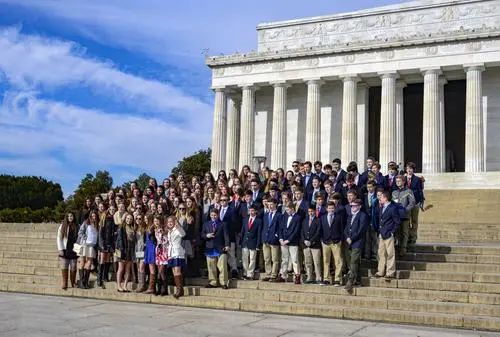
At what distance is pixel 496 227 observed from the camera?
74.9 feet

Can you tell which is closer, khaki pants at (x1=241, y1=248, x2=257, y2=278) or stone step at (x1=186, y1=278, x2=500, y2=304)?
stone step at (x1=186, y1=278, x2=500, y2=304)

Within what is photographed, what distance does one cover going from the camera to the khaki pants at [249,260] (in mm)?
15461

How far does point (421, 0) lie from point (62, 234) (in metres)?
35.2

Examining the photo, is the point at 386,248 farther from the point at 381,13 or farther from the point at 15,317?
the point at 381,13

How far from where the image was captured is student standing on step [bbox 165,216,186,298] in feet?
48.5

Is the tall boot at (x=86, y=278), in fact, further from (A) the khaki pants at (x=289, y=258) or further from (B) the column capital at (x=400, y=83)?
(B) the column capital at (x=400, y=83)

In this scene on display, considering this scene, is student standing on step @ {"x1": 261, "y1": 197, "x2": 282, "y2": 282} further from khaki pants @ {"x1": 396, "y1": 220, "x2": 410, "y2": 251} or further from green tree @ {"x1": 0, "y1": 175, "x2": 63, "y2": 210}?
green tree @ {"x1": 0, "y1": 175, "x2": 63, "y2": 210}

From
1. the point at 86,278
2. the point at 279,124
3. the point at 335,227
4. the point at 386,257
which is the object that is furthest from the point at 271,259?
the point at 279,124

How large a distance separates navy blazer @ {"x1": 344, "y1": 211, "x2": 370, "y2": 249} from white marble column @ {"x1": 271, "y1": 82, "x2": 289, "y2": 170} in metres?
29.7

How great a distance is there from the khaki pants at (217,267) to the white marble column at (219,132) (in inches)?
1202

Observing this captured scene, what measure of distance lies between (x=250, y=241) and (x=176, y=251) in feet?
6.28

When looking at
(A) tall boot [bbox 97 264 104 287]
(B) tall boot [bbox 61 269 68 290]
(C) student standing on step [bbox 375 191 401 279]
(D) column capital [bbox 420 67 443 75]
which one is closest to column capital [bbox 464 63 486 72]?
(D) column capital [bbox 420 67 443 75]

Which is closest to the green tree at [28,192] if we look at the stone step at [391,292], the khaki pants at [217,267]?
the khaki pants at [217,267]

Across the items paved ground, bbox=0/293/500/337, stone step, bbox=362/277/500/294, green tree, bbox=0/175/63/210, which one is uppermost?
green tree, bbox=0/175/63/210
